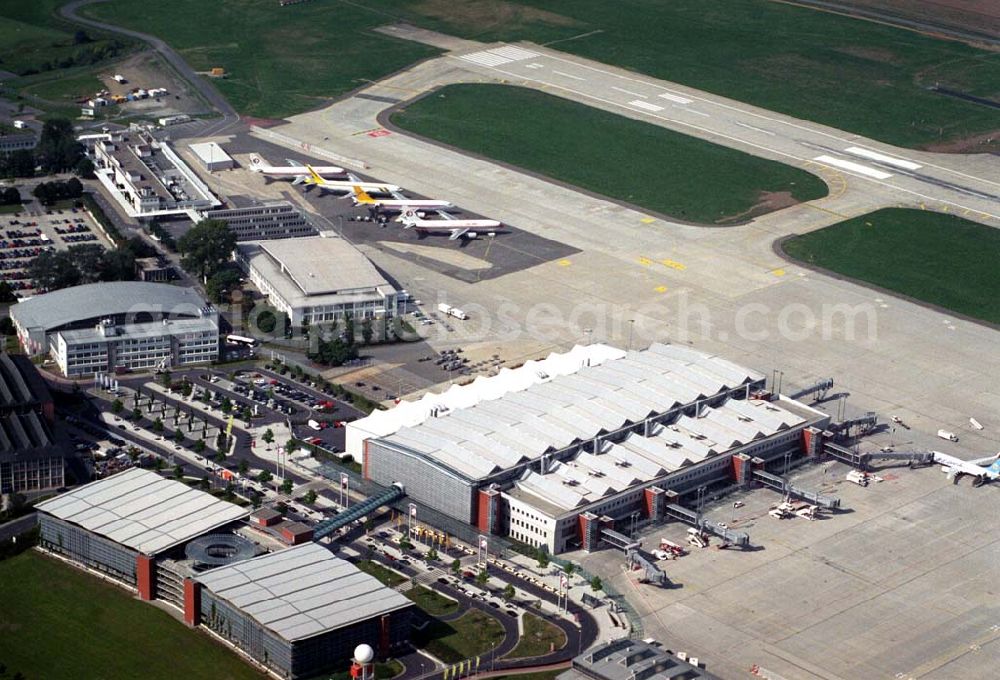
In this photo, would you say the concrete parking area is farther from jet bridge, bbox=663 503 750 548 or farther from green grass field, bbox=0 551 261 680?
green grass field, bbox=0 551 261 680

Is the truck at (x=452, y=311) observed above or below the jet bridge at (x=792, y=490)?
above

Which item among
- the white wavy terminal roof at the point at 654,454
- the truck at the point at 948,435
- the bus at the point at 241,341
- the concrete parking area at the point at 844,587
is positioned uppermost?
the white wavy terminal roof at the point at 654,454

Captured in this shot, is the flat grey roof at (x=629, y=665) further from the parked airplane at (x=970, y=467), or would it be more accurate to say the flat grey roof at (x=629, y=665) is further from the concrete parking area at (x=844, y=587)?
the parked airplane at (x=970, y=467)

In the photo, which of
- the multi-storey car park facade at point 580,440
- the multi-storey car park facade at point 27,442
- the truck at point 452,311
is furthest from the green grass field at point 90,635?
the truck at point 452,311

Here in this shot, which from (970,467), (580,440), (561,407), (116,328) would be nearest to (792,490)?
(970,467)

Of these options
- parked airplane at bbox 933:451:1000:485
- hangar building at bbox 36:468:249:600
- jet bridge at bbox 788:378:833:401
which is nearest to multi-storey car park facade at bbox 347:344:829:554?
jet bridge at bbox 788:378:833:401

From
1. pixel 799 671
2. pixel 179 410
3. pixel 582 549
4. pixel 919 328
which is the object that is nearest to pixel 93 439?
pixel 179 410
